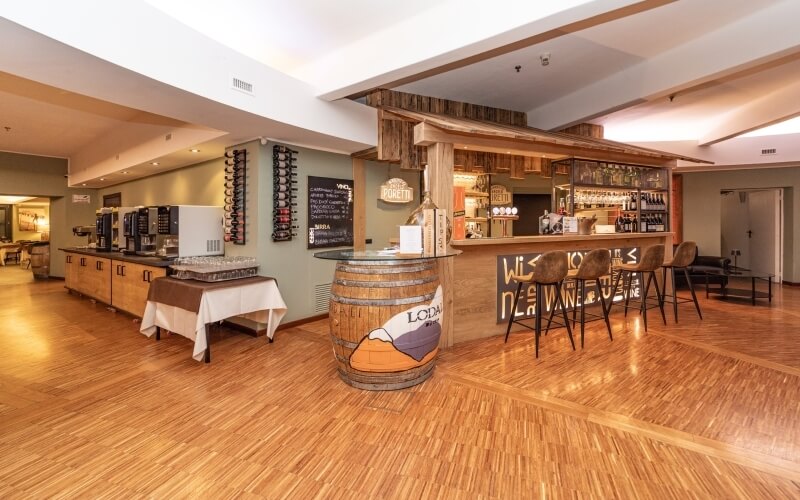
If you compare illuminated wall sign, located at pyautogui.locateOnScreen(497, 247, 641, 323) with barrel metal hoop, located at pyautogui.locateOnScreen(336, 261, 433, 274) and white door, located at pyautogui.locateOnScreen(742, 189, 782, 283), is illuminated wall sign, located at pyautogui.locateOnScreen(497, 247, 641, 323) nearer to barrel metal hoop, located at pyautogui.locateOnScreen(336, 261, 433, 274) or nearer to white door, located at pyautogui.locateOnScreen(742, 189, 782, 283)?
Result: barrel metal hoop, located at pyautogui.locateOnScreen(336, 261, 433, 274)

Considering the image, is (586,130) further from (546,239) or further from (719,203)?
(719,203)

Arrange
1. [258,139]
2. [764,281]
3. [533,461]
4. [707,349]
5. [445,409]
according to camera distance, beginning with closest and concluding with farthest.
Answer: [533,461] < [445,409] < [707,349] < [258,139] < [764,281]

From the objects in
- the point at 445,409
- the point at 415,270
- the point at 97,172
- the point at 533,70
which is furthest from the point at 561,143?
the point at 97,172

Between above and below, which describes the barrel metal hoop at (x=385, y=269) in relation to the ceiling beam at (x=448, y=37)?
below

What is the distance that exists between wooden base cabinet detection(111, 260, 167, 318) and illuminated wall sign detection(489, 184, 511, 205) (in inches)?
242

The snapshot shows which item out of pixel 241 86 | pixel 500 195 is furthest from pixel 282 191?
pixel 500 195

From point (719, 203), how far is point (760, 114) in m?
3.13

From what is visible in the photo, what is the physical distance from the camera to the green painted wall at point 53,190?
8.23 meters

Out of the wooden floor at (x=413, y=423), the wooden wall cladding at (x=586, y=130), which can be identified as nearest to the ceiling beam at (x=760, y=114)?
the wooden wall cladding at (x=586, y=130)

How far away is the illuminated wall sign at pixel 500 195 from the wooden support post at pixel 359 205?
3.38 metres

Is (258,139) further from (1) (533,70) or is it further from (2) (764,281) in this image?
(2) (764,281)

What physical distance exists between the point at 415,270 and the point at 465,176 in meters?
4.08

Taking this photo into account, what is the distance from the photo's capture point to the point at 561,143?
4.68m

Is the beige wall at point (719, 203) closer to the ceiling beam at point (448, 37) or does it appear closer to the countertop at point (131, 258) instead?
the ceiling beam at point (448, 37)
